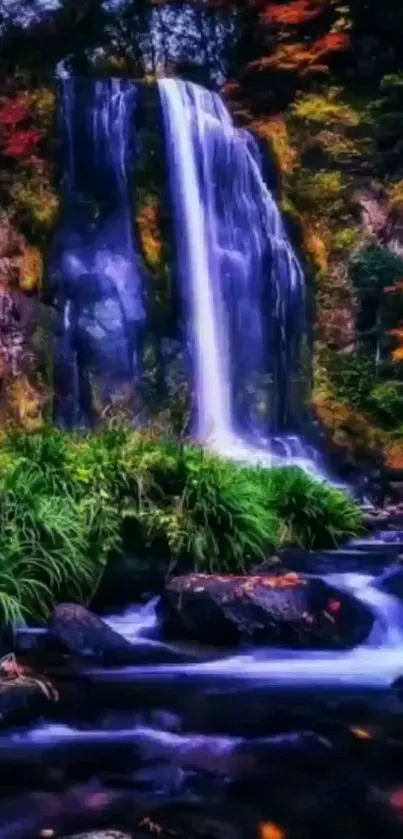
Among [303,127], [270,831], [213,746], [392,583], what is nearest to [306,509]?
[392,583]

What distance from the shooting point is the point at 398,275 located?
1009 cm

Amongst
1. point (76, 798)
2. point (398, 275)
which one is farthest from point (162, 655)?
point (398, 275)

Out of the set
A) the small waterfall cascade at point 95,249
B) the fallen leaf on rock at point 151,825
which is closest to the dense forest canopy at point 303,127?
the small waterfall cascade at point 95,249

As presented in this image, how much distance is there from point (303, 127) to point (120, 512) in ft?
18.8

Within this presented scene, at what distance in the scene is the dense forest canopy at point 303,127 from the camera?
957 centimetres

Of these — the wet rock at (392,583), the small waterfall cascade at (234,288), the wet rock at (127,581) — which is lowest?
the wet rock at (392,583)

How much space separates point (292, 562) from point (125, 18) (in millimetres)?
6917

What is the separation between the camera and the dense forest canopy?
957cm

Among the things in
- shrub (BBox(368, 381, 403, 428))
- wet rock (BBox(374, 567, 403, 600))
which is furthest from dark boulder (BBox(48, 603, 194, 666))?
shrub (BBox(368, 381, 403, 428))

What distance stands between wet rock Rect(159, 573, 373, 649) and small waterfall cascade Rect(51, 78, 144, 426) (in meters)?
3.74

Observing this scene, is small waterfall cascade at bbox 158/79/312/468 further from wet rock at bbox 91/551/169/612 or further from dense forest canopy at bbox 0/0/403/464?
wet rock at bbox 91/551/169/612

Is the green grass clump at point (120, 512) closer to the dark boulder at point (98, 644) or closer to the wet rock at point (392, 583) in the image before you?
the dark boulder at point (98, 644)

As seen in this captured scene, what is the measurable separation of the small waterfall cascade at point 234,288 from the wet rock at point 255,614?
142 inches

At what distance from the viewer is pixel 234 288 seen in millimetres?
9555
